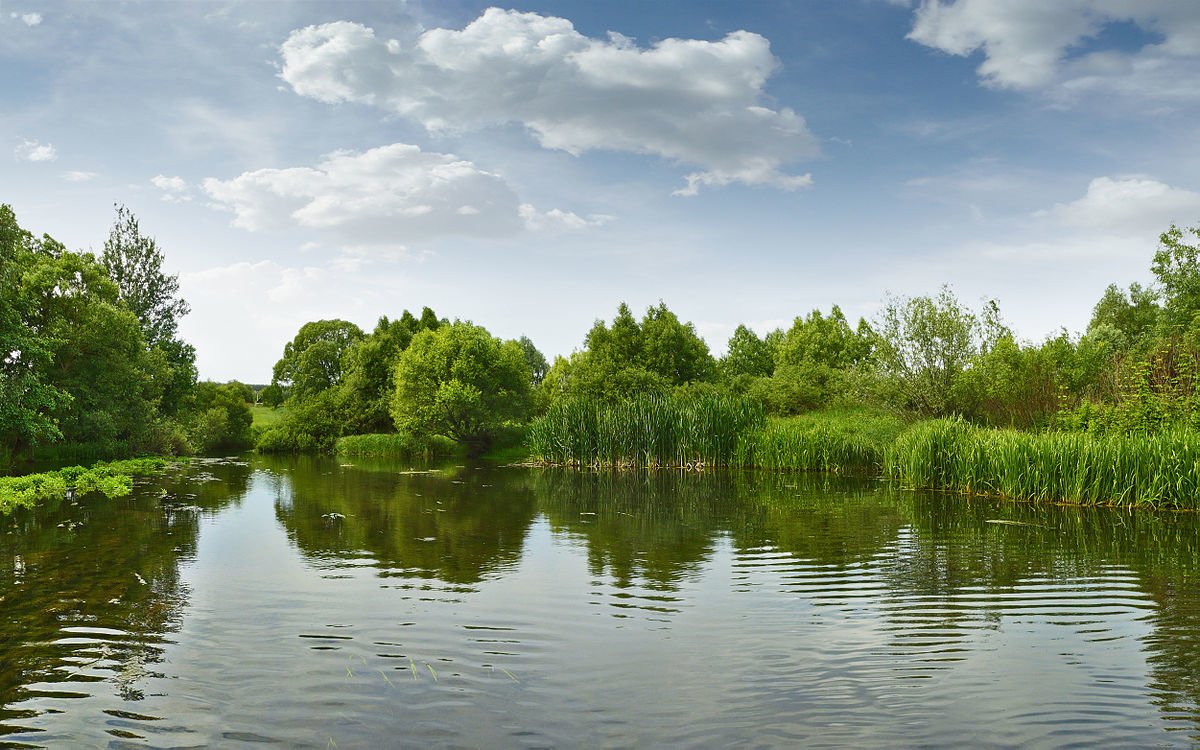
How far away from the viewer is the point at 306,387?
57.1 metres

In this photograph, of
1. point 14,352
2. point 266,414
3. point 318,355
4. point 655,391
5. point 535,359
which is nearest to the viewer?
point 14,352

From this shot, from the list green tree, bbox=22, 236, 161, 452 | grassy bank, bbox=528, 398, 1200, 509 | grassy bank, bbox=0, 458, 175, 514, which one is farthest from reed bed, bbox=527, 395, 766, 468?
green tree, bbox=22, 236, 161, 452

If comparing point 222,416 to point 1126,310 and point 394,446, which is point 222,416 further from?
point 1126,310

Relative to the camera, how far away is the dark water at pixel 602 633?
5594 mm

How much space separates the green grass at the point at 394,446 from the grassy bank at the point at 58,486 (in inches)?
765

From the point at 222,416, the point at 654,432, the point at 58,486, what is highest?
the point at 222,416

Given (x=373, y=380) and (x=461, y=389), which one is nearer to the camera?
(x=461, y=389)

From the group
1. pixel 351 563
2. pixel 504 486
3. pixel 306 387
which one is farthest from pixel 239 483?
pixel 306 387

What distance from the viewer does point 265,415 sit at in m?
66.2

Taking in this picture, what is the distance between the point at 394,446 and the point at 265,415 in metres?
24.6

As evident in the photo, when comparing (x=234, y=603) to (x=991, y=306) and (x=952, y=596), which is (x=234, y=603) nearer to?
(x=952, y=596)

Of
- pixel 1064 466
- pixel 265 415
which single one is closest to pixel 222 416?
pixel 265 415

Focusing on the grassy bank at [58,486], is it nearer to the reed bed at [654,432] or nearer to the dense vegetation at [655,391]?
the dense vegetation at [655,391]

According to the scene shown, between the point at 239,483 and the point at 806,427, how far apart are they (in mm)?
22266
